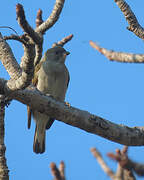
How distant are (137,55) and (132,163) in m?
1.17

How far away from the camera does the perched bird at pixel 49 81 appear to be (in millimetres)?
6133

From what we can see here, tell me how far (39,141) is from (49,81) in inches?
50.1

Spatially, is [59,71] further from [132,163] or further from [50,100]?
[132,163]

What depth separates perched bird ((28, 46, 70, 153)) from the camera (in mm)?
6133

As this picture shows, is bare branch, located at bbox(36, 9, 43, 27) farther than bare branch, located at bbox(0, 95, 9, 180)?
Yes

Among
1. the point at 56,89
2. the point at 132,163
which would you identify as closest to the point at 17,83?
the point at 132,163

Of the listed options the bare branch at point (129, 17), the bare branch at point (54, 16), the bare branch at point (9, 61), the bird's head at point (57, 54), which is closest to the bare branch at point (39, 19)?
the bare branch at point (54, 16)

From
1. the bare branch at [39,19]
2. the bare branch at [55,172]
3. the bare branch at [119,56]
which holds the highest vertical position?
the bare branch at [39,19]

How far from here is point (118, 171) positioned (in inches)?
58.4

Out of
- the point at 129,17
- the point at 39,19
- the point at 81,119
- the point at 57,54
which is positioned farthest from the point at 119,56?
the point at 57,54

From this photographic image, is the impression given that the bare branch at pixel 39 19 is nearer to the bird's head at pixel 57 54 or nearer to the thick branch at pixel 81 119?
the bird's head at pixel 57 54

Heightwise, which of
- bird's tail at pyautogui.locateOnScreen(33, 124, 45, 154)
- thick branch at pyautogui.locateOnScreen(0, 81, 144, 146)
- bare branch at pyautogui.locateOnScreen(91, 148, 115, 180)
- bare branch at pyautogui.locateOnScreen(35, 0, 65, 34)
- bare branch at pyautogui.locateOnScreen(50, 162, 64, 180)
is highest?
bare branch at pyautogui.locateOnScreen(35, 0, 65, 34)

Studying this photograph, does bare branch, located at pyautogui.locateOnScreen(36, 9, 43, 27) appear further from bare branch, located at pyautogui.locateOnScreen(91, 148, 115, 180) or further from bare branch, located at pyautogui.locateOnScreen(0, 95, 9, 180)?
bare branch, located at pyautogui.locateOnScreen(91, 148, 115, 180)

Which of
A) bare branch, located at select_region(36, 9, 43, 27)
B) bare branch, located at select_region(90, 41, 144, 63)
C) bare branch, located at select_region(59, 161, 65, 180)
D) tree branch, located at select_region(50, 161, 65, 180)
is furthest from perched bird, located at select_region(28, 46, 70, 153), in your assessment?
tree branch, located at select_region(50, 161, 65, 180)
